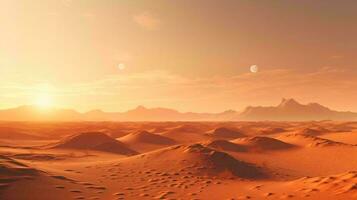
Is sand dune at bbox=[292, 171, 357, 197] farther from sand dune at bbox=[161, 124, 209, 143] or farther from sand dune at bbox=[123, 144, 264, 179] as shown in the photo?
sand dune at bbox=[161, 124, 209, 143]

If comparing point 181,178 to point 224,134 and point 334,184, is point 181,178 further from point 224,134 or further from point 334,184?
point 224,134

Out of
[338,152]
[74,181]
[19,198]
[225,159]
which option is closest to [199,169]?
[225,159]

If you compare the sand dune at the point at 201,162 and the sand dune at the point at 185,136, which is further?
the sand dune at the point at 185,136

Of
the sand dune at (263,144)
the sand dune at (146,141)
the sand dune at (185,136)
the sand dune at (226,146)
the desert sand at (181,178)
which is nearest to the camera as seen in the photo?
the desert sand at (181,178)

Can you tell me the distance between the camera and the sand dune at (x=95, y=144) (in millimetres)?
36281

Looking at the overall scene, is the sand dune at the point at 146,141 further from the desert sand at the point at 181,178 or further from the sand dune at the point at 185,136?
the desert sand at the point at 181,178

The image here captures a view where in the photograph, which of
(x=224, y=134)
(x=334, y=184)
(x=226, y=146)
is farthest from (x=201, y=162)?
(x=224, y=134)

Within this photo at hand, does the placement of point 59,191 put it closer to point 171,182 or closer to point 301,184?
point 171,182

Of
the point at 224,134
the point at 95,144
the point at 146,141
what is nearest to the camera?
the point at 95,144

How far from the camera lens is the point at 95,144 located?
3891cm

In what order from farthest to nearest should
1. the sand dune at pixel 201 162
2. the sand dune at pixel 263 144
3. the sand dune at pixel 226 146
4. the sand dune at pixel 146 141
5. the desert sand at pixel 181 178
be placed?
the sand dune at pixel 146 141 → the sand dune at pixel 263 144 → the sand dune at pixel 226 146 → the sand dune at pixel 201 162 → the desert sand at pixel 181 178

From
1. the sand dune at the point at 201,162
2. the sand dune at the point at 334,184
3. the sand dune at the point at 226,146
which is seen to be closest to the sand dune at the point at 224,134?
the sand dune at the point at 226,146

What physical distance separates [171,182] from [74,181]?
4.37 meters

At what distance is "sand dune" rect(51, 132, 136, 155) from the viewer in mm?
36281
